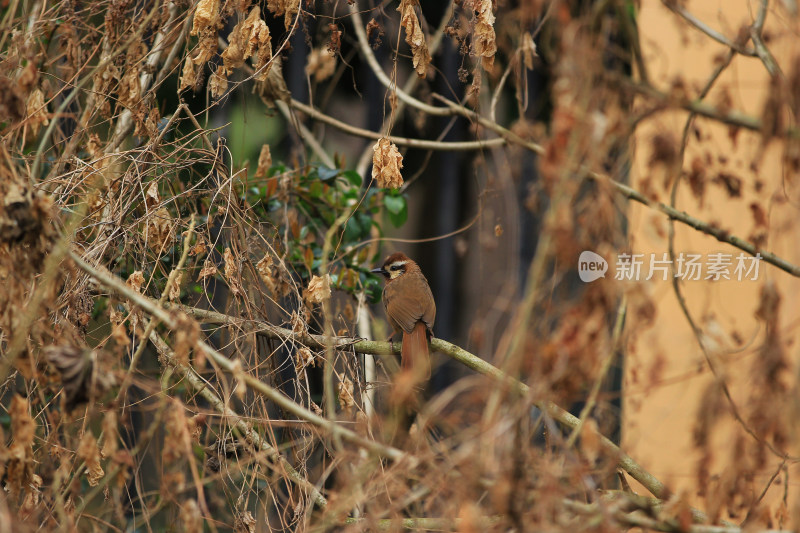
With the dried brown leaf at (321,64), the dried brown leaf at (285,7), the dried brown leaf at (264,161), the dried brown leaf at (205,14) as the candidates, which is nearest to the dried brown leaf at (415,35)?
the dried brown leaf at (285,7)

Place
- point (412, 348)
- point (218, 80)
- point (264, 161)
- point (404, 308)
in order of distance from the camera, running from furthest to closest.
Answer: point (404, 308) → point (264, 161) → point (412, 348) → point (218, 80)

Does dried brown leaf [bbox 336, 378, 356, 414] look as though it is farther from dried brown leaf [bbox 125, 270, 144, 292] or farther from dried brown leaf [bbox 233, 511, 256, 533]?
dried brown leaf [bbox 125, 270, 144, 292]

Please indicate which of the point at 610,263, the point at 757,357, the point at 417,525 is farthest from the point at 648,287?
the point at 417,525

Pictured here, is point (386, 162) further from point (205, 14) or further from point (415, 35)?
point (205, 14)

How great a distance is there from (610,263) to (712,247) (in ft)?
11.7

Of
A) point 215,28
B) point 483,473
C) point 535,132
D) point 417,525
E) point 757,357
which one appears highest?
point 215,28

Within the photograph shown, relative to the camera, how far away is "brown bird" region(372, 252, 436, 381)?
410 cm

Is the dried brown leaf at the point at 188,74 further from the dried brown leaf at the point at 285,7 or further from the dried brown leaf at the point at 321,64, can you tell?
the dried brown leaf at the point at 321,64

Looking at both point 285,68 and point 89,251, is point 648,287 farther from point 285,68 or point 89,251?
point 285,68

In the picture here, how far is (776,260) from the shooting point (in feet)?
9.66

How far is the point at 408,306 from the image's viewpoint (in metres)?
4.46

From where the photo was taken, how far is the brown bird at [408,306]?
4.10 m

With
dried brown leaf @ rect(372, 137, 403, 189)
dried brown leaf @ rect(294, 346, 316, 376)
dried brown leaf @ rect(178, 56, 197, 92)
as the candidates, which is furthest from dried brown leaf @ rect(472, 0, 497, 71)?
dried brown leaf @ rect(294, 346, 316, 376)

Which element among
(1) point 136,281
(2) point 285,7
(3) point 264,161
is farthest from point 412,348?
(2) point 285,7
